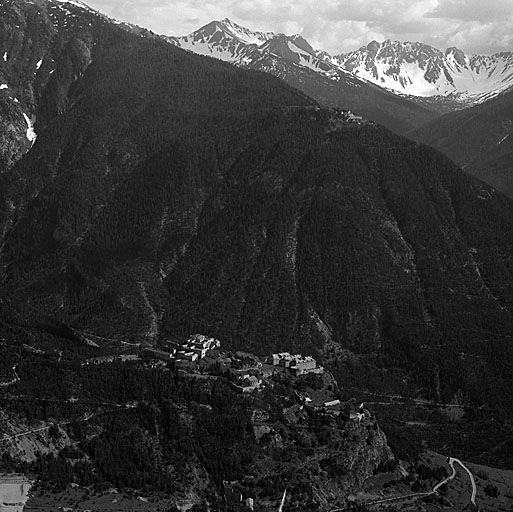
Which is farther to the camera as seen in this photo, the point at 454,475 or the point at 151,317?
the point at 151,317

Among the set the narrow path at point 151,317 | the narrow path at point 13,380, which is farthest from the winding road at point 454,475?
the narrow path at point 151,317

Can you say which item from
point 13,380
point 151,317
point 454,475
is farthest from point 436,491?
point 151,317

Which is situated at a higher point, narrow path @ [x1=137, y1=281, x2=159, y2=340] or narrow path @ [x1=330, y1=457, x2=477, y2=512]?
narrow path @ [x1=137, y1=281, x2=159, y2=340]

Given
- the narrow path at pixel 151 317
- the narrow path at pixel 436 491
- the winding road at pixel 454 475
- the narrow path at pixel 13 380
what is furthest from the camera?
the narrow path at pixel 151 317

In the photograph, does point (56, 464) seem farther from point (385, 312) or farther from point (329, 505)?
point (385, 312)

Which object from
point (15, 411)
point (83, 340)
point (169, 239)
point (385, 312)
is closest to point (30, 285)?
point (169, 239)

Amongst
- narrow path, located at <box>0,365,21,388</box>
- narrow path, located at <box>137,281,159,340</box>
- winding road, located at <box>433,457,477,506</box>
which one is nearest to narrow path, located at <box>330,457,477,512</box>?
winding road, located at <box>433,457,477,506</box>

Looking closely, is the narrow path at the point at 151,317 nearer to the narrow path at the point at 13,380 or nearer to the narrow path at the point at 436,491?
the narrow path at the point at 13,380

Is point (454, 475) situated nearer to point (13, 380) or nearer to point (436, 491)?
point (436, 491)

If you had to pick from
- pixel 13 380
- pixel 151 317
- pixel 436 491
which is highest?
pixel 151 317

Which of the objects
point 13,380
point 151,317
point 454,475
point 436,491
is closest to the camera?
point 13,380

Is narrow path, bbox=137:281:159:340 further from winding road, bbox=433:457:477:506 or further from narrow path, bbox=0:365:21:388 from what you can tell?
winding road, bbox=433:457:477:506
